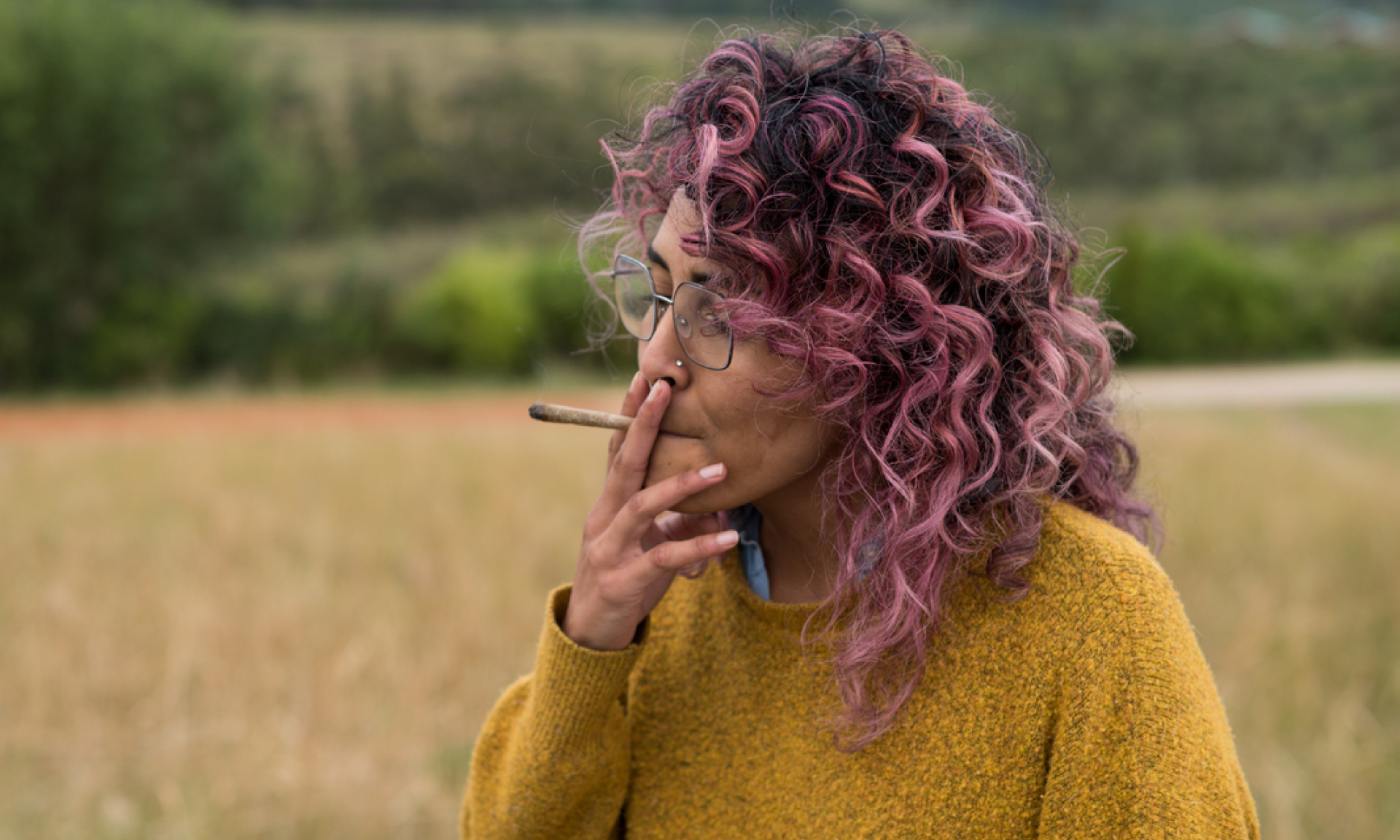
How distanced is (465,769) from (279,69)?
31.5 meters

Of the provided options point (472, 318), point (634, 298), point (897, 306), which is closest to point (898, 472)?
point (897, 306)

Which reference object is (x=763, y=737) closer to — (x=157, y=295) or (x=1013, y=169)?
(x=1013, y=169)

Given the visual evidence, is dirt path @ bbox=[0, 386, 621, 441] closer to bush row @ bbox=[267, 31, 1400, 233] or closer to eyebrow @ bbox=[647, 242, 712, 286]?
bush row @ bbox=[267, 31, 1400, 233]

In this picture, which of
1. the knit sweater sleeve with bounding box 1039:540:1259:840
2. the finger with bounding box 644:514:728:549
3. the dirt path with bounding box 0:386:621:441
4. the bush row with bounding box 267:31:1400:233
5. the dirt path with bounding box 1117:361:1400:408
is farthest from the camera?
the bush row with bounding box 267:31:1400:233

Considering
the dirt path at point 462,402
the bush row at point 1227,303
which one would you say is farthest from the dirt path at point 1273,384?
the bush row at point 1227,303

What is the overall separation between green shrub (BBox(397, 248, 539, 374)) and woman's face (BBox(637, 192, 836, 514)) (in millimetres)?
16256

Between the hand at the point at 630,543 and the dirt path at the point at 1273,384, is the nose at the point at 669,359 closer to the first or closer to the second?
the hand at the point at 630,543

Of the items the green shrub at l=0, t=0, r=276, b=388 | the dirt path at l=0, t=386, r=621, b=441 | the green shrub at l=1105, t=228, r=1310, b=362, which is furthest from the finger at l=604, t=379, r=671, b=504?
the green shrub at l=0, t=0, r=276, b=388

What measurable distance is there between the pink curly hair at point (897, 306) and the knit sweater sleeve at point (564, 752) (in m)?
0.33

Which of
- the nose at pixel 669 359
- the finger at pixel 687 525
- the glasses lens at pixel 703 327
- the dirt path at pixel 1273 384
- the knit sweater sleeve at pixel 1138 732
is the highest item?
the glasses lens at pixel 703 327

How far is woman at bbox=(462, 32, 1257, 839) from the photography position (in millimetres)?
1141

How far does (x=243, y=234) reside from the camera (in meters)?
20.2

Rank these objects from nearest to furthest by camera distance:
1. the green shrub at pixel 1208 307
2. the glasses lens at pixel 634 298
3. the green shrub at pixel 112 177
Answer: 1. the glasses lens at pixel 634 298
2. the green shrub at pixel 112 177
3. the green shrub at pixel 1208 307

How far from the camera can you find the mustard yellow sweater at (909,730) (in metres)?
1.10
